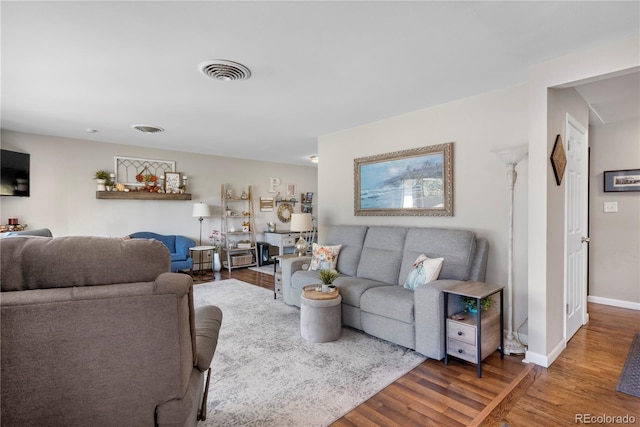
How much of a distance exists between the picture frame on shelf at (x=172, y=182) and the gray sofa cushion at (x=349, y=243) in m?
3.47

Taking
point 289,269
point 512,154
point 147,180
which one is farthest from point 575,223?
point 147,180

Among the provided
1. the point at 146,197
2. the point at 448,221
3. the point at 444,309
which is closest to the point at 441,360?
the point at 444,309

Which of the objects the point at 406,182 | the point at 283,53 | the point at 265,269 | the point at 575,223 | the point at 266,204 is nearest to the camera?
the point at 283,53

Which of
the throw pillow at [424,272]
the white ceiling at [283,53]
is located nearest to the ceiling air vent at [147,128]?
the white ceiling at [283,53]

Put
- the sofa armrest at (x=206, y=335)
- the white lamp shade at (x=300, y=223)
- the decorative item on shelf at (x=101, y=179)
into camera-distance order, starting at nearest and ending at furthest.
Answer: the sofa armrest at (x=206, y=335) → the white lamp shade at (x=300, y=223) → the decorative item on shelf at (x=101, y=179)

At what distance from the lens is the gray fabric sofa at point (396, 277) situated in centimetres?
258

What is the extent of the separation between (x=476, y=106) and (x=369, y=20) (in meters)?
1.77

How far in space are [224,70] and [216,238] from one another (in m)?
4.69

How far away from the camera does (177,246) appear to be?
5746 millimetres

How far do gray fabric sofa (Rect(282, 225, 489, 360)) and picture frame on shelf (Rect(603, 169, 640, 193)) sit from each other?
2266mm

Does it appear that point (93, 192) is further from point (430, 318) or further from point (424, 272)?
point (430, 318)

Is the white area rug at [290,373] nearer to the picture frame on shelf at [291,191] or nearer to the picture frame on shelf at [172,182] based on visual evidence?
the picture frame on shelf at [172,182]

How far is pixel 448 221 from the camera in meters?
3.38

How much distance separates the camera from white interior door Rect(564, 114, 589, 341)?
2818 millimetres
